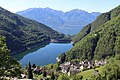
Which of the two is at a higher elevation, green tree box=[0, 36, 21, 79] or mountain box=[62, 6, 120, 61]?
mountain box=[62, 6, 120, 61]

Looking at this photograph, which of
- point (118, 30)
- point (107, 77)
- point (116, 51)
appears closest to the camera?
point (107, 77)

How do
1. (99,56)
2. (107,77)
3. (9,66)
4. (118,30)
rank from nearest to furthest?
(9,66) < (107,77) < (99,56) < (118,30)

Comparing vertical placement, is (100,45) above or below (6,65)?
above

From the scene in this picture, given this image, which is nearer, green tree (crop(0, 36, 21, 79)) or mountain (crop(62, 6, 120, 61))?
green tree (crop(0, 36, 21, 79))

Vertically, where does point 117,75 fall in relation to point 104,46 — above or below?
below

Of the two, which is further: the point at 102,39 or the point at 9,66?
the point at 102,39

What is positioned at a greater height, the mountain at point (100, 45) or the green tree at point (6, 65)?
the mountain at point (100, 45)

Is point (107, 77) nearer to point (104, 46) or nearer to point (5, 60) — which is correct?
point (5, 60)

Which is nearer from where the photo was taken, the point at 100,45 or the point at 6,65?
the point at 6,65

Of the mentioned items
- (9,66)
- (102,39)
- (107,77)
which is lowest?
(107,77)

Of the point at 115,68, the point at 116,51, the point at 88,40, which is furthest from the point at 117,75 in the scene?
the point at 88,40

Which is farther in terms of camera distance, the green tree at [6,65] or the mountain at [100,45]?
the mountain at [100,45]
